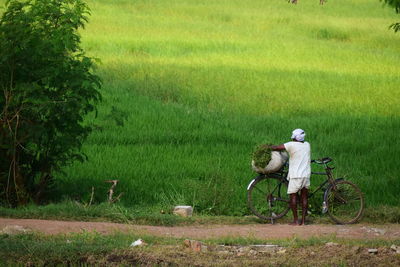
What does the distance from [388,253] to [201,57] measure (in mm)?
22026

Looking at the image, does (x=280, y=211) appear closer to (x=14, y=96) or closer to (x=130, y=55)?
(x=14, y=96)

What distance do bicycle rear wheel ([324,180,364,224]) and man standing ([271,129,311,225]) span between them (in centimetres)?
39

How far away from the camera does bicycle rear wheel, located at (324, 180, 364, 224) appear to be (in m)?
12.1

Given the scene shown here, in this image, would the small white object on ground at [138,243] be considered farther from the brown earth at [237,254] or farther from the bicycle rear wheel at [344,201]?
the bicycle rear wheel at [344,201]

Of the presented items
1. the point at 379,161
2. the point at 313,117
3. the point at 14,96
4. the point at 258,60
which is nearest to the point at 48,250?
the point at 14,96

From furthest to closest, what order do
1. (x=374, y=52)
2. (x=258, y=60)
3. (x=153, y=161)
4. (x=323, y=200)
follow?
(x=374, y=52), (x=258, y=60), (x=153, y=161), (x=323, y=200)

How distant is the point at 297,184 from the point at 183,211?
1510mm

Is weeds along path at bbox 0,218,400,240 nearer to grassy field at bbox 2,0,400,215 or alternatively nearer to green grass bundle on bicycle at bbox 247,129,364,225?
green grass bundle on bicycle at bbox 247,129,364,225

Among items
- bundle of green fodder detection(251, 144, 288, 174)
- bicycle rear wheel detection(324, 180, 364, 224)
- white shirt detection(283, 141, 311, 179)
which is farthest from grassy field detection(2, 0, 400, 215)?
white shirt detection(283, 141, 311, 179)

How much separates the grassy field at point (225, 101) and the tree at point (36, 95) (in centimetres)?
70

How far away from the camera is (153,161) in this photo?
616 inches

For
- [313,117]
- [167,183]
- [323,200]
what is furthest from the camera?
[313,117]

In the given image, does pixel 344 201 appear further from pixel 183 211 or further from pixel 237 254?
pixel 237 254

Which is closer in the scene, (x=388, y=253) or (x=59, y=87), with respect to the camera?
(x=388, y=253)
